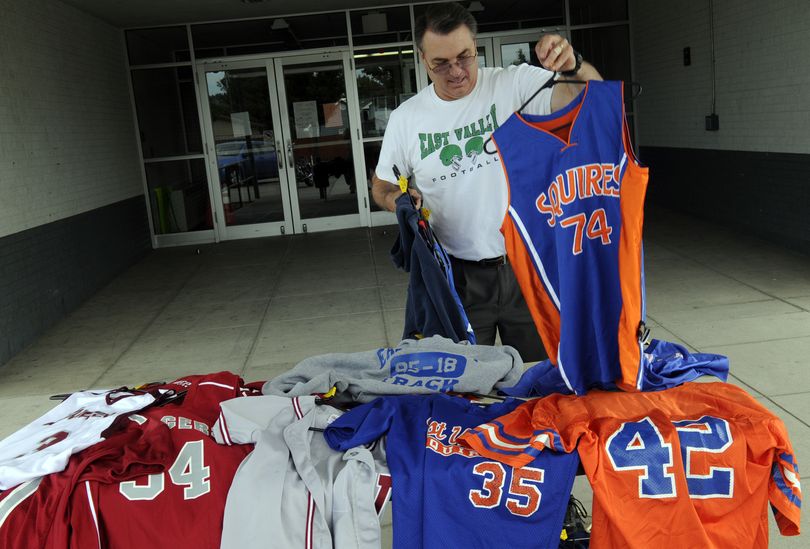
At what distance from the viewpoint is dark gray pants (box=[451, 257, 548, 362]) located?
3109 millimetres

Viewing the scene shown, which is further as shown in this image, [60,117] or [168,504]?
[60,117]

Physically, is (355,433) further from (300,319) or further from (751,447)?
(300,319)

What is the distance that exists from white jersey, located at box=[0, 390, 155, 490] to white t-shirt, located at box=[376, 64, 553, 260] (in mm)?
1445

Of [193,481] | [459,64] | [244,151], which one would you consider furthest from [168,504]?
[244,151]

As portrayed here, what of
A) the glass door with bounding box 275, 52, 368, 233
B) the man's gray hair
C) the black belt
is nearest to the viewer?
the man's gray hair

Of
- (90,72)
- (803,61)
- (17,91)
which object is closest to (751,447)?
(803,61)

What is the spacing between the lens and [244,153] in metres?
11.2

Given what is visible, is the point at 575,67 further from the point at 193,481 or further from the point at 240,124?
the point at 240,124

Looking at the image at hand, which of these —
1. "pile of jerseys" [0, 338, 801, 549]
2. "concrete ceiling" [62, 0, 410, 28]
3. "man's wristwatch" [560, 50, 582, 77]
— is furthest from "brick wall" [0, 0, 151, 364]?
"man's wristwatch" [560, 50, 582, 77]

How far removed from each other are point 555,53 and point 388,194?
104 cm

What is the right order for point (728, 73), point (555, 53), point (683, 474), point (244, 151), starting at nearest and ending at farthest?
1. point (683, 474)
2. point (555, 53)
3. point (728, 73)
4. point (244, 151)

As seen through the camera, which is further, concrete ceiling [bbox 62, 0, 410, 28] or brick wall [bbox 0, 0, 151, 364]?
concrete ceiling [bbox 62, 0, 410, 28]

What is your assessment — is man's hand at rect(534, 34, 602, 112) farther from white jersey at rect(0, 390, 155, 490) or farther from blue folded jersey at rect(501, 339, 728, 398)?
white jersey at rect(0, 390, 155, 490)

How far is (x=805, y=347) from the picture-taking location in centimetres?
474
